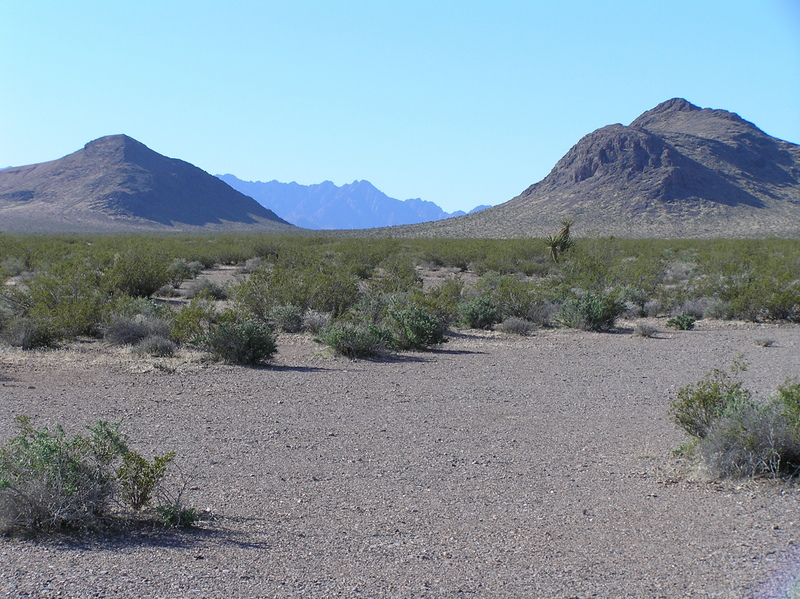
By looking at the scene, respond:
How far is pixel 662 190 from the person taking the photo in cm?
8575

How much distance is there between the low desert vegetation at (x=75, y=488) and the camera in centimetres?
511

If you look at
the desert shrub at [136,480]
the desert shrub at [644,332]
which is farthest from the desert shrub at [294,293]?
the desert shrub at [136,480]

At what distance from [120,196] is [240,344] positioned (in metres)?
131

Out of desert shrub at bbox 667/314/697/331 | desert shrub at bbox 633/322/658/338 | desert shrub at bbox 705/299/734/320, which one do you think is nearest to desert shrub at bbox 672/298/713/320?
desert shrub at bbox 705/299/734/320

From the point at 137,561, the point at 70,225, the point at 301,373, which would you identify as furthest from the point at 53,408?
the point at 70,225

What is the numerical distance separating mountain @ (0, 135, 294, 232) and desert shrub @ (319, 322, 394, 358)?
338 ft

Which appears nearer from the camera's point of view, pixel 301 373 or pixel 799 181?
pixel 301 373

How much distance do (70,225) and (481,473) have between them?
11788 cm

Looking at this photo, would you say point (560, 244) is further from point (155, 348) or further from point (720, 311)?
point (155, 348)

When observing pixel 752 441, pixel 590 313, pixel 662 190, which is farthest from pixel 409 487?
pixel 662 190

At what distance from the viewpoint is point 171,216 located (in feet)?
459

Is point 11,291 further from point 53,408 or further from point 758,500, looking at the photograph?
point 758,500

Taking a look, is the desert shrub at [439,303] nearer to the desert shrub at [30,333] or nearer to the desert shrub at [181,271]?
the desert shrub at [30,333]

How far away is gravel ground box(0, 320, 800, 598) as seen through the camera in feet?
15.5
